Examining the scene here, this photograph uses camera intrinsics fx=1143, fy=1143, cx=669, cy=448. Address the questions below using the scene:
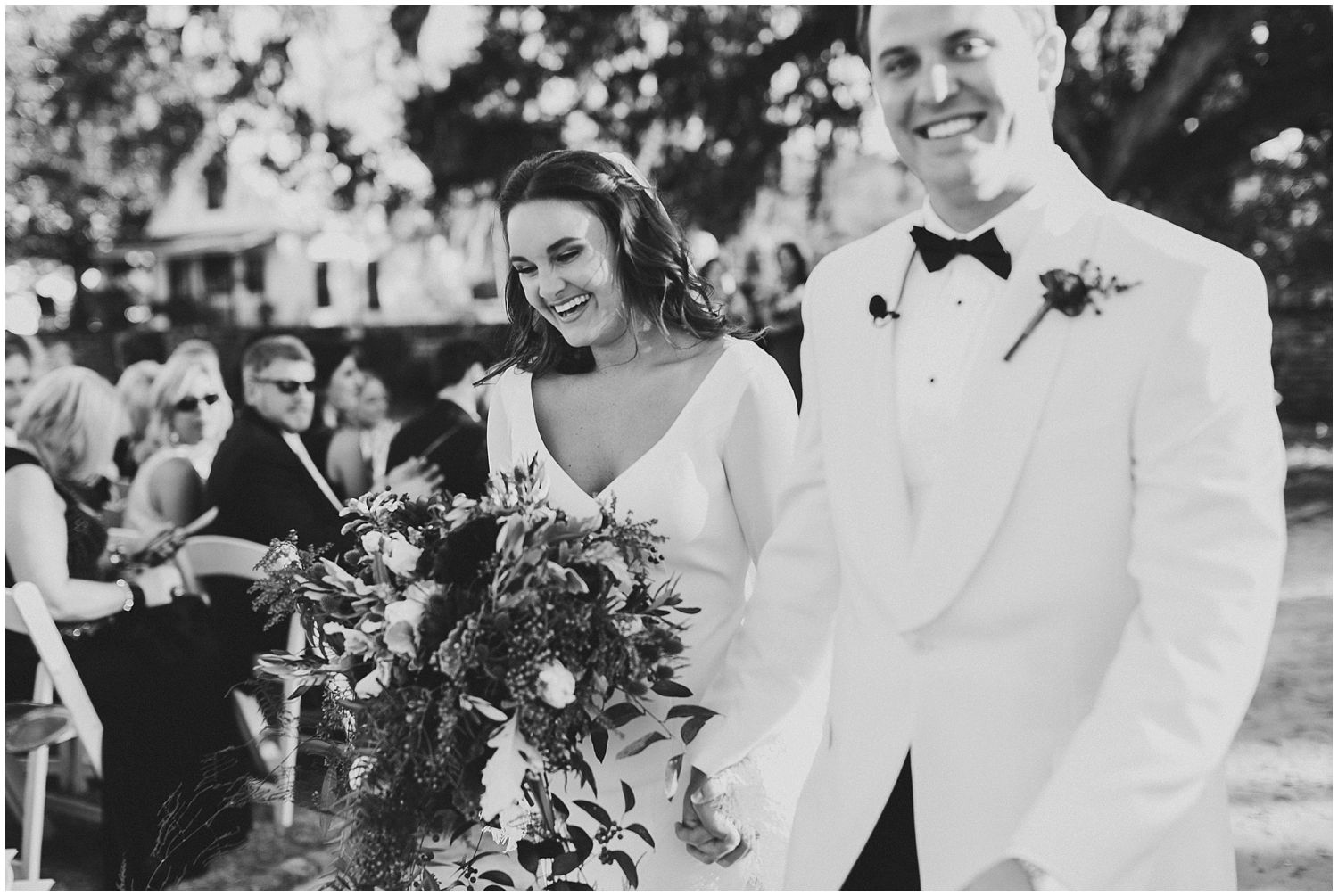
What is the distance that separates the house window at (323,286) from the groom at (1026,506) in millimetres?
47547

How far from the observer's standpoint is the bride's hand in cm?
218

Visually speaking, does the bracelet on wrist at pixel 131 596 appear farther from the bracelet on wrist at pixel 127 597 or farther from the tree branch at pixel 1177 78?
the tree branch at pixel 1177 78

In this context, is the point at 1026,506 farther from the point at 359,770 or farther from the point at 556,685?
the point at 359,770

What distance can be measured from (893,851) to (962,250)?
95cm

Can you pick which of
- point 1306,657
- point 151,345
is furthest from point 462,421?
point 1306,657

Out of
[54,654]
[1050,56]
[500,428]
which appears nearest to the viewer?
[1050,56]

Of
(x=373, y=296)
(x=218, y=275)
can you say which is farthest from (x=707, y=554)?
(x=218, y=275)

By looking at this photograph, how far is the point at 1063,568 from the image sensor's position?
5.16 feet

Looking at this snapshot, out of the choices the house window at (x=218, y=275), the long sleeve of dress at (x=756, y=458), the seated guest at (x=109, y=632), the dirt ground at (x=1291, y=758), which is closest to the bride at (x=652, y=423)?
the long sleeve of dress at (x=756, y=458)

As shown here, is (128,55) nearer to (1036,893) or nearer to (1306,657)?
(1306,657)

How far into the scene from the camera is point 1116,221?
5.38 feet

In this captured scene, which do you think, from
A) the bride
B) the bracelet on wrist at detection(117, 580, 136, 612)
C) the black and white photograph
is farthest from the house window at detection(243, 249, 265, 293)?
the bride

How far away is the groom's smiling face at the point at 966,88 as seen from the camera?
159cm

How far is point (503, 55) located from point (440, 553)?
1053 centimetres
